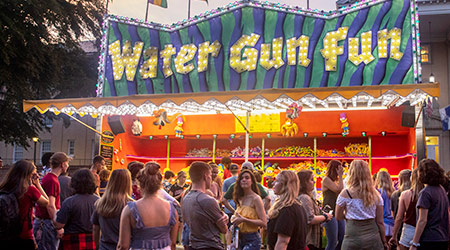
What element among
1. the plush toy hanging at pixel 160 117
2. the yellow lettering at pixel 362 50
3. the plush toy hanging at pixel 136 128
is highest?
the yellow lettering at pixel 362 50

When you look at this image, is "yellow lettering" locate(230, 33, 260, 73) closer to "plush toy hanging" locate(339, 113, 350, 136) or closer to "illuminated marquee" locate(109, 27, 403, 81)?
"illuminated marquee" locate(109, 27, 403, 81)

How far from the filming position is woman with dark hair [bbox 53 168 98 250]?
577cm

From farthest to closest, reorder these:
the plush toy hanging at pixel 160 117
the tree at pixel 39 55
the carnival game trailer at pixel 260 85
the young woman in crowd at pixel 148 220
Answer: the tree at pixel 39 55, the plush toy hanging at pixel 160 117, the carnival game trailer at pixel 260 85, the young woman in crowd at pixel 148 220

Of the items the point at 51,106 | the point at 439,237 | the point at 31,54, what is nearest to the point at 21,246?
the point at 439,237

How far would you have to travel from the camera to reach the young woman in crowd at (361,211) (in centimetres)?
586

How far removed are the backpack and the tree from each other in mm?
13409

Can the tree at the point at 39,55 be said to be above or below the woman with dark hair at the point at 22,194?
above

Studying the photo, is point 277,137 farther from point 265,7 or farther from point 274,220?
point 274,220

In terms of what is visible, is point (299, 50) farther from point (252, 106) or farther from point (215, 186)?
point (215, 186)

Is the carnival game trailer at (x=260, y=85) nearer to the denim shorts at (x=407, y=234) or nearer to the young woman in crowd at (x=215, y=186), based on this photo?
the young woman in crowd at (x=215, y=186)

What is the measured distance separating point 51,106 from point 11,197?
9654 mm

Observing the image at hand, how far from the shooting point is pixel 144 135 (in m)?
17.5

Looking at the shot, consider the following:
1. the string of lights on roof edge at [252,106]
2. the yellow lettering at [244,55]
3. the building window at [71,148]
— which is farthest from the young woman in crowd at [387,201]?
the building window at [71,148]

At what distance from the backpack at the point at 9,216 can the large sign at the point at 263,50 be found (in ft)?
34.5
